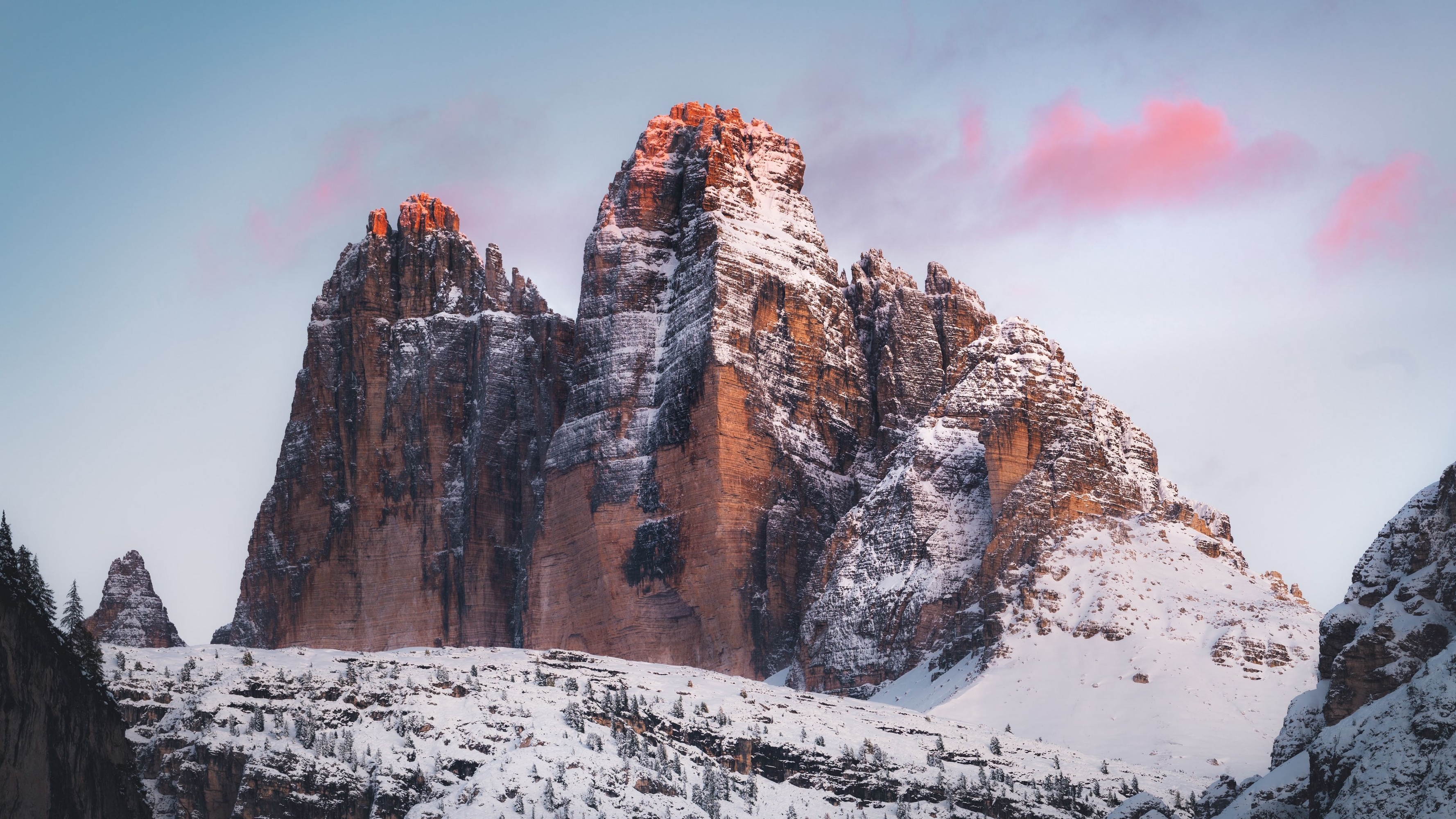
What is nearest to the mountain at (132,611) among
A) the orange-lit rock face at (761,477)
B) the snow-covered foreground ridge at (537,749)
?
the orange-lit rock face at (761,477)

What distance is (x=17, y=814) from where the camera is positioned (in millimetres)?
74062

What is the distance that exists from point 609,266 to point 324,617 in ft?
160

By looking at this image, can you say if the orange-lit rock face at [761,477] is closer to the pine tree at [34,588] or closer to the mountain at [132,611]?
the mountain at [132,611]

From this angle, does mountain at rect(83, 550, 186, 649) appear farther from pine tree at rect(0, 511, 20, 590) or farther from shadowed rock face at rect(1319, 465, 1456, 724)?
shadowed rock face at rect(1319, 465, 1456, 724)

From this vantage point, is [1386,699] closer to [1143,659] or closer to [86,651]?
[86,651]

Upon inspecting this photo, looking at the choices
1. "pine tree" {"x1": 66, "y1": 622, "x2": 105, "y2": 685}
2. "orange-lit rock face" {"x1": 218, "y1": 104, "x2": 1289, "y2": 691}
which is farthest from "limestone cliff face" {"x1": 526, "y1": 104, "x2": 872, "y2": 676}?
"pine tree" {"x1": 66, "y1": 622, "x2": 105, "y2": 685}

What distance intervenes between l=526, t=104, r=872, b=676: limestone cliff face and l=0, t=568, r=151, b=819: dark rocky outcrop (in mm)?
82658

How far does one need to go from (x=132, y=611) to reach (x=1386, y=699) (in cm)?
15565

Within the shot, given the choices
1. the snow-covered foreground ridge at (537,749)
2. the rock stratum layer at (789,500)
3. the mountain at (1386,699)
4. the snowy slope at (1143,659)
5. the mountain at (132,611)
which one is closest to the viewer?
the mountain at (1386,699)

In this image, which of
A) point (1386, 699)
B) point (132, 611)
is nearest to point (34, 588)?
point (1386, 699)

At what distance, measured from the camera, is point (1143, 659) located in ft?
479

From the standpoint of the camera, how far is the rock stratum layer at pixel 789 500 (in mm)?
156625

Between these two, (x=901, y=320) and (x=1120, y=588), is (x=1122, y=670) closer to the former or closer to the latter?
(x=1120, y=588)

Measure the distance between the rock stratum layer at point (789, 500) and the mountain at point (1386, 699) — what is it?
234ft
